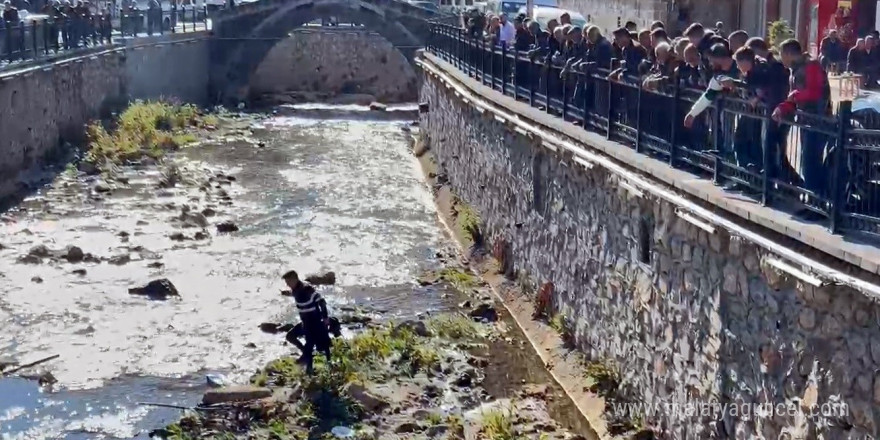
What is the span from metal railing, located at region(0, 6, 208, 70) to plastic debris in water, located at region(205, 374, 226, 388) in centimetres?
1399

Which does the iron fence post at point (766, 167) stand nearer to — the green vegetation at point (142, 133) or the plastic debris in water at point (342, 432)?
the plastic debris in water at point (342, 432)

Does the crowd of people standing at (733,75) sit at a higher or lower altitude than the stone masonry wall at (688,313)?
higher

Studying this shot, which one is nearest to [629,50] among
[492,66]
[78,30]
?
[492,66]

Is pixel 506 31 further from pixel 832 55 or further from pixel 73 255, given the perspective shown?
pixel 73 255

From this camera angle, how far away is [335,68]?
50.9 metres

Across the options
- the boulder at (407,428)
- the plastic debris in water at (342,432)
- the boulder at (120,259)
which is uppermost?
the boulder at (120,259)

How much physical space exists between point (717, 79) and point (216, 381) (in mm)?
6908

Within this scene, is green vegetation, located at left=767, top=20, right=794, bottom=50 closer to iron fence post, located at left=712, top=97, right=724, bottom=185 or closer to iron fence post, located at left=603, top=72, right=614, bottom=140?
iron fence post, located at left=603, top=72, right=614, bottom=140

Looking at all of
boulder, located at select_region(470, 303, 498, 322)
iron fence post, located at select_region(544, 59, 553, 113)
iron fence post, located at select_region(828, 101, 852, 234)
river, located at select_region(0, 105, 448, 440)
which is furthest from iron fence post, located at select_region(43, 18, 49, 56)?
iron fence post, located at select_region(828, 101, 852, 234)

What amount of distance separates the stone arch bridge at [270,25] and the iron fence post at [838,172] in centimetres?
3961

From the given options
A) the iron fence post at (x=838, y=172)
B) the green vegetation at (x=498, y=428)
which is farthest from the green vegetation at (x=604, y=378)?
the iron fence post at (x=838, y=172)

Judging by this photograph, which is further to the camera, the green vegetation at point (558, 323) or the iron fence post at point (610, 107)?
the green vegetation at point (558, 323)

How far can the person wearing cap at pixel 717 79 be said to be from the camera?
10266 millimetres

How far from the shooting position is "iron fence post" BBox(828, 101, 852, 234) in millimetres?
8055
